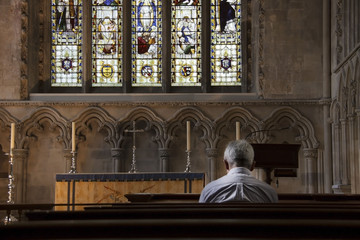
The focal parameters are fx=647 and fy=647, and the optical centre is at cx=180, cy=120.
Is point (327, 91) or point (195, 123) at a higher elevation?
point (327, 91)

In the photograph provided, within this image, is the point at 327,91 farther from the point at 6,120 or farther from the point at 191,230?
the point at 191,230

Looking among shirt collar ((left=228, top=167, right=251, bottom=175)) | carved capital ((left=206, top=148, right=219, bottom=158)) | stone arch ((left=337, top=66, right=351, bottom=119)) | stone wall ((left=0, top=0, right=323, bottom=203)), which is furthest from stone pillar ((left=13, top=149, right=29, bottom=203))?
shirt collar ((left=228, top=167, right=251, bottom=175))

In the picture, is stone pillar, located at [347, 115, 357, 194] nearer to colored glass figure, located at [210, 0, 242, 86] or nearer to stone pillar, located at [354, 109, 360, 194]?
stone pillar, located at [354, 109, 360, 194]

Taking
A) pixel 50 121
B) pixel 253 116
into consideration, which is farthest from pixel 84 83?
pixel 253 116

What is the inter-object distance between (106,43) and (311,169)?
4918 millimetres

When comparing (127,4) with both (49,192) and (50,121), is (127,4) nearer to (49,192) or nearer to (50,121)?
(50,121)

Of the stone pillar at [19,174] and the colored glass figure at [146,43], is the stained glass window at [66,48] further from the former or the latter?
the stone pillar at [19,174]

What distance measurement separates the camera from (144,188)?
→ 9.90 metres

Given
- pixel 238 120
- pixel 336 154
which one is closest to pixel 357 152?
pixel 336 154

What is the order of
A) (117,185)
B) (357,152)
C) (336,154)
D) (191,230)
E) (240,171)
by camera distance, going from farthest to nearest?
(336,154) → (357,152) → (117,185) → (240,171) → (191,230)

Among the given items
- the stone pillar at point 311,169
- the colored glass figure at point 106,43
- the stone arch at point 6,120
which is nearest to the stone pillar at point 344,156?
the stone pillar at point 311,169

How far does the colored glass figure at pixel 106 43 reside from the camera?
13.5 meters

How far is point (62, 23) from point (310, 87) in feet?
17.3

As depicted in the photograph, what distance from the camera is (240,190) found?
3.64 meters
